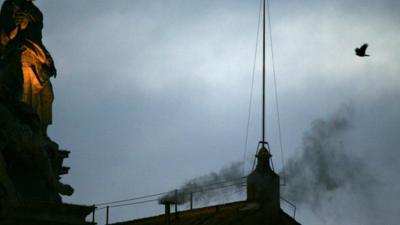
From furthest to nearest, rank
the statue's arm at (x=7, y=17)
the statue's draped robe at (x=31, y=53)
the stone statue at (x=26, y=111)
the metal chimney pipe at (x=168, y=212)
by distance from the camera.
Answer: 1. the metal chimney pipe at (x=168, y=212)
2. the statue's arm at (x=7, y=17)
3. the statue's draped robe at (x=31, y=53)
4. the stone statue at (x=26, y=111)

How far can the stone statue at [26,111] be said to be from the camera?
3619cm

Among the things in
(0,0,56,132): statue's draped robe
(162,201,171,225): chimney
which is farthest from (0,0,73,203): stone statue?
(162,201,171,225): chimney

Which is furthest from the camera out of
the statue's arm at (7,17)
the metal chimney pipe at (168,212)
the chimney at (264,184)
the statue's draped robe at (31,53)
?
the metal chimney pipe at (168,212)

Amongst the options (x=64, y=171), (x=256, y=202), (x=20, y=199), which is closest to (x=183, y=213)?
(x=256, y=202)

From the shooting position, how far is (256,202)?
149 feet

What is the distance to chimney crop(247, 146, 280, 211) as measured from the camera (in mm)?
45344

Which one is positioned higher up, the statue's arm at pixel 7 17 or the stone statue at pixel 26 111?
the statue's arm at pixel 7 17

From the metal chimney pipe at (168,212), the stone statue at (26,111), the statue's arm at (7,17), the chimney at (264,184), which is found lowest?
the metal chimney pipe at (168,212)

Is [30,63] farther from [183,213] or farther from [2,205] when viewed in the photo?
[183,213]

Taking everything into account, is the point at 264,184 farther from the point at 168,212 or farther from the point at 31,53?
the point at 31,53

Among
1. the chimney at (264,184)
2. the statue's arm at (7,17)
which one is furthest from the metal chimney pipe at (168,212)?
the statue's arm at (7,17)

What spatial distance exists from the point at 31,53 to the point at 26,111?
2.40 metres

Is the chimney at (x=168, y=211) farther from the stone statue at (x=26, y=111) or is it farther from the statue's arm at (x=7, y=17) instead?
the statue's arm at (x=7, y=17)

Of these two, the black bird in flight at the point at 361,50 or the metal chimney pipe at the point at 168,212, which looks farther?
the metal chimney pipe at the point at 168,212
